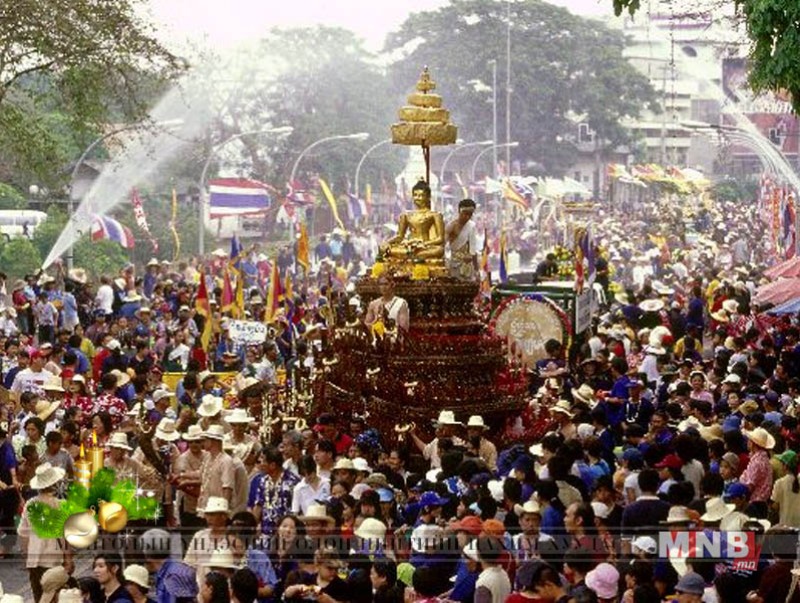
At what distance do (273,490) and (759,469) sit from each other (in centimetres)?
383

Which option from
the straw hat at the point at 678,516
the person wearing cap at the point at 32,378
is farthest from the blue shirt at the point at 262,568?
the person wearing cap at the point at 32,378

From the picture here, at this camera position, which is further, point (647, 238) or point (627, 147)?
point (627, 147)

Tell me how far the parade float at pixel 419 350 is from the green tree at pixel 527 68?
6707cm

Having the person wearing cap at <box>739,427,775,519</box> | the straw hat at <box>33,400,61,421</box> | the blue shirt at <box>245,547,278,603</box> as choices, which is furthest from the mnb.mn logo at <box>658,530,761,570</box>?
the straw hat at <box>33,400,61,421</box>

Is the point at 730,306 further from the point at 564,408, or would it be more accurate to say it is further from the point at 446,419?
the point at 446,419

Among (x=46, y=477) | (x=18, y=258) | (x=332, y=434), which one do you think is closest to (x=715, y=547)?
(x=46, y=477)

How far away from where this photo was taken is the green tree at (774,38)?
18.0m

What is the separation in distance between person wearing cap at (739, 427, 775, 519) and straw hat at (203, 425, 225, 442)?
13.7 feet

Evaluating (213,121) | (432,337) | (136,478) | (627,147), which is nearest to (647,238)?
(213,121)

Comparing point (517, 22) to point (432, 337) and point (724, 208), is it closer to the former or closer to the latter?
point (724, 208)

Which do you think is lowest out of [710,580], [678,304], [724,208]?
[724,208]

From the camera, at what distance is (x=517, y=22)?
10075 centimetres

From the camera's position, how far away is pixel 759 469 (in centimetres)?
1828

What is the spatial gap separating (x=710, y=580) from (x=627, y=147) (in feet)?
350
